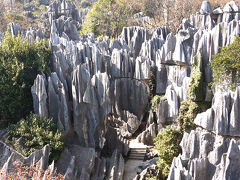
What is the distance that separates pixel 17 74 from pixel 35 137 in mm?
3895

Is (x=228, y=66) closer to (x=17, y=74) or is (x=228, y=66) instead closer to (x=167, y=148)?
(x=167, y=148)

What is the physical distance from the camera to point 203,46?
58.7ft

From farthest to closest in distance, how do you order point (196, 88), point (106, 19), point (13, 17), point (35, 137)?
point (13, 17)
point (106, 19)
point (196, 88)
point (35, 137)

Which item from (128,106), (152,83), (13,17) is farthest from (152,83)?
(13,17)

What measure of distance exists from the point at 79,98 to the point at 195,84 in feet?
21.9

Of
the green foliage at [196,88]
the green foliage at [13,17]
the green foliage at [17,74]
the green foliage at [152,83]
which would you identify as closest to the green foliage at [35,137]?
the green foliage at [17,74]

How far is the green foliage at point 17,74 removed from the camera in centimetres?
1457

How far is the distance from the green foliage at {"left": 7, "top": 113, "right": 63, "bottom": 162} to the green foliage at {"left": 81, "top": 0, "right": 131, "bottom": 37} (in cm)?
2859

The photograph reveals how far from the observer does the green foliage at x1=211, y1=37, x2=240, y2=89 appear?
14.4 m

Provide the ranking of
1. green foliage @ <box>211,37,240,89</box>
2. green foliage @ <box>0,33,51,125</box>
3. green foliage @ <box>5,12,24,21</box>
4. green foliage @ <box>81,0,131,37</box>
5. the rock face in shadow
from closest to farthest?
the rock face in shadow < green foliage @ <box>211,37,240,89</box> < green foliage @ <box>0,33,51,125</box> < green foliage @ <box>81,0,131,37</box> < green foliage @ <box>5,12,24,21</box>

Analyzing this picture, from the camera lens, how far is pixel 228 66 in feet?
48.2

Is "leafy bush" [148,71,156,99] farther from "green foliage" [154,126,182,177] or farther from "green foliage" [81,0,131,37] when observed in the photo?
"green foliage" [81,0,131,37]

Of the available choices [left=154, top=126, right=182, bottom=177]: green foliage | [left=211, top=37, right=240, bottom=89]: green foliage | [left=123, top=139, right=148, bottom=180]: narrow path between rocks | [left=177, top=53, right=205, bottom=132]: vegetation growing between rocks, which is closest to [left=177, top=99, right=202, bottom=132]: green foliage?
[left=177, top=53, right=205, bottom=132]: vegetation growing between rocks

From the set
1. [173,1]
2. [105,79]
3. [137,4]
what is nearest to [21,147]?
[105,79]
